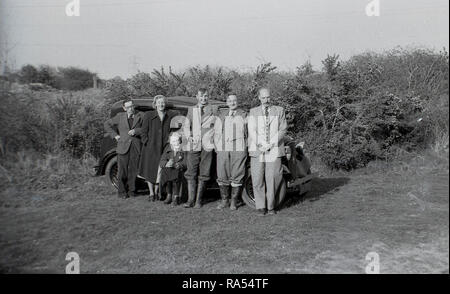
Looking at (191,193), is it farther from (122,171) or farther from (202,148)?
(122,171)

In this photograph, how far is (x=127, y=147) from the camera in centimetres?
793

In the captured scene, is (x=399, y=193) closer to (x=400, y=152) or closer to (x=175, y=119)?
(x=400, y=152)

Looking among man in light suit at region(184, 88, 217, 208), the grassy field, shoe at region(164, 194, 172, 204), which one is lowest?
the grassy field

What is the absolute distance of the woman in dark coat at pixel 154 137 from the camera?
770 centimetres

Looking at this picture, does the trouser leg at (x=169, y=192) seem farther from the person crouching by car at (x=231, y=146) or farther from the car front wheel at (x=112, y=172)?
the car front wheel at (x=112, y=172)

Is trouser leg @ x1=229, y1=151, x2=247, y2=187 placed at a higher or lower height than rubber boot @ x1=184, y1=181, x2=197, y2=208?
higher

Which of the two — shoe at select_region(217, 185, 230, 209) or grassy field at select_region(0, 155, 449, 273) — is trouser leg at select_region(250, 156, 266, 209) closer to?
grassy field at select_region(0, 155, 449, 273)

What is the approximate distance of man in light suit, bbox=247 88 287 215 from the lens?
6945 millimetres

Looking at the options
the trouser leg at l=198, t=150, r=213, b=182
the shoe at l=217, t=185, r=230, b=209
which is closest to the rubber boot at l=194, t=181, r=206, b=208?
the trouser leg at l=198, t=150, r=213, b=182

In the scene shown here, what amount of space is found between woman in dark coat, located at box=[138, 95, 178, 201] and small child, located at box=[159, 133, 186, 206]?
0.22 m

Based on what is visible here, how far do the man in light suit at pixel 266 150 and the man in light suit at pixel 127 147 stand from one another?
2.21 meters

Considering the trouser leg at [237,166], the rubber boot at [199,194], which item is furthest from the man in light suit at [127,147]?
the trouser leg at [237,166]

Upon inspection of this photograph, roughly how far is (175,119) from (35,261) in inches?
139
